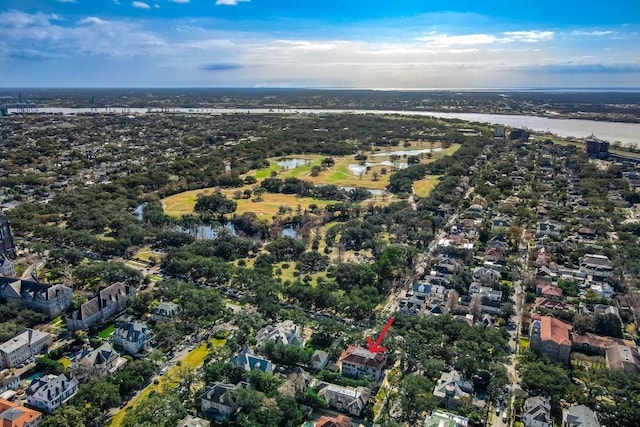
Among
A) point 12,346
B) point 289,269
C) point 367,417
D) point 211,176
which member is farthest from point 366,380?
point 211,176

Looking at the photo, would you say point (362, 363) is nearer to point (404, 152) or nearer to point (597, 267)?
point (597, 267)

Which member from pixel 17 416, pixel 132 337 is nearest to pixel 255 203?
pixel 132 337

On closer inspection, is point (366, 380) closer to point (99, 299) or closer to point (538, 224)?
point (99, 299)

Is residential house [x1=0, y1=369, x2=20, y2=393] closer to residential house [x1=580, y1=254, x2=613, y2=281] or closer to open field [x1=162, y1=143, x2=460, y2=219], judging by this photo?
open field [x1=162, y1=143, x2=460, y2=219]

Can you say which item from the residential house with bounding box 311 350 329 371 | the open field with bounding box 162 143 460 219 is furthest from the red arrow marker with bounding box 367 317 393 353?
the open field with bounding box 162 143 460 219

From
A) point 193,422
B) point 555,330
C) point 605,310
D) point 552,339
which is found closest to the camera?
point 193,422

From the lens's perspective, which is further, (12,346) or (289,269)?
(289,269)
